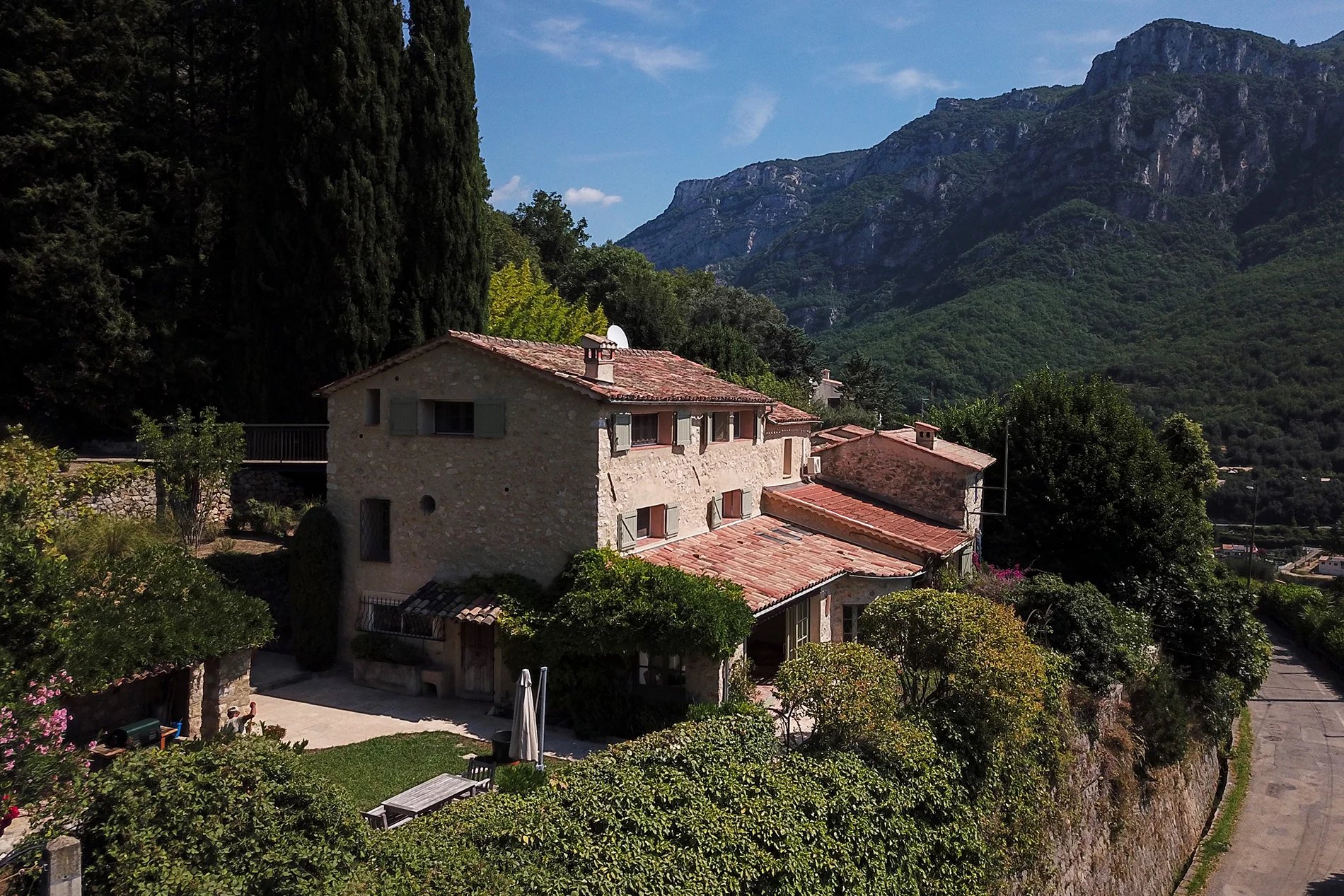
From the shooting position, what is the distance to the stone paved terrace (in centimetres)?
A: 1681

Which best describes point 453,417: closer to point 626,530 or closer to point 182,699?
point 626,530

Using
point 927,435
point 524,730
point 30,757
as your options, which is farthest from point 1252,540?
point 30,757

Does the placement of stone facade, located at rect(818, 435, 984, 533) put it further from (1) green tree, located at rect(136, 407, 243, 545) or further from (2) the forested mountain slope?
(2) the forested mountain slope

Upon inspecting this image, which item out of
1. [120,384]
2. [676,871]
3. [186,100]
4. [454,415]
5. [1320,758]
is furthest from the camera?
[1320,758]

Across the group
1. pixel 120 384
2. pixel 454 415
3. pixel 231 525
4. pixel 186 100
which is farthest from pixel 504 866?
pixel 186 100

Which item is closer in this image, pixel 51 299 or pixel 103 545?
pixel 103 545

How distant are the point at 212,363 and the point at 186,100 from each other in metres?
8.88

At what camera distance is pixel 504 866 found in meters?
8.39

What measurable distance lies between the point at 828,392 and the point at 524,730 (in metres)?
44.3

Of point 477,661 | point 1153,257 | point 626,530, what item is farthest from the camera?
point 1153,257

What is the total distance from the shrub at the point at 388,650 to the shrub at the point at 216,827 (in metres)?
12.2

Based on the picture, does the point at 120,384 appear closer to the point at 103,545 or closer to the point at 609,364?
the point at 103,545

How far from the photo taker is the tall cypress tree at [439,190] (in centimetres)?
2973

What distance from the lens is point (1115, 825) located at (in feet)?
62.9
